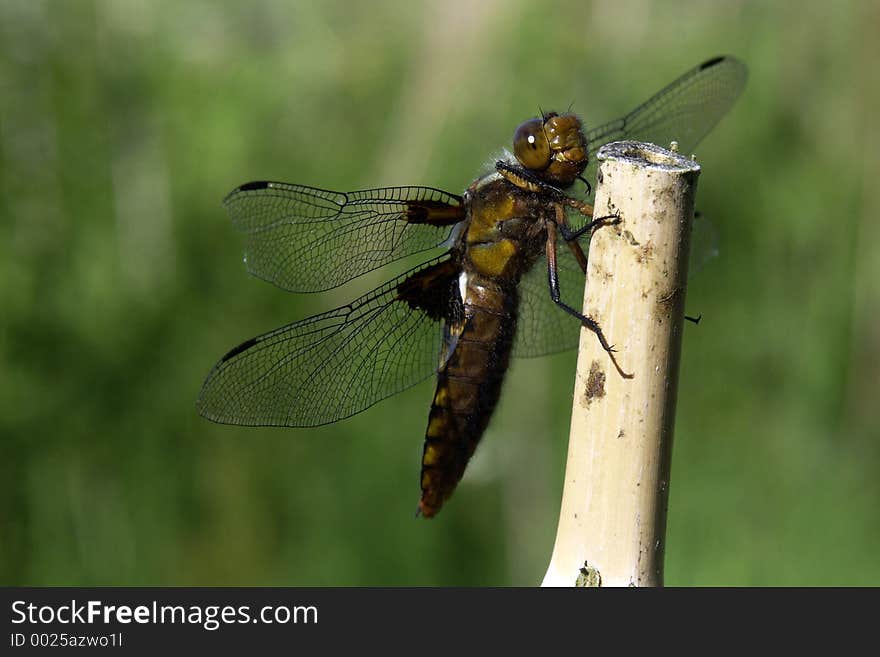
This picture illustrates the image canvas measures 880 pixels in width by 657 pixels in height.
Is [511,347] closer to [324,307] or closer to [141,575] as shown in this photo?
[324,307]

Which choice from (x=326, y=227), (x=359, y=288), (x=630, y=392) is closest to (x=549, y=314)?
(x=326, y=227)

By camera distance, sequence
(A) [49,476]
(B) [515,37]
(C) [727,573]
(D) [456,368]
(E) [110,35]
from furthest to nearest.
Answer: (B) [515,37] → (E) [110,35] → (C) [727,573] → (A) [49,476] → (D) [456,368]

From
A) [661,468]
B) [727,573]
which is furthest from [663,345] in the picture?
[727,573]

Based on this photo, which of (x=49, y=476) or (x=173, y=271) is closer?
(x=49, y=476)

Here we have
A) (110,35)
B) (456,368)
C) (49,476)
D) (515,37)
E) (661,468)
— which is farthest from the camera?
(515,37)

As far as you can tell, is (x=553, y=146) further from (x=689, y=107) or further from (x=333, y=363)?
(x=333, y=363)

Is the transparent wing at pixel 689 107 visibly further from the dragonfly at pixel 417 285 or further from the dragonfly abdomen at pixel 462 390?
the dragonfly abdomen at pixel 462 390

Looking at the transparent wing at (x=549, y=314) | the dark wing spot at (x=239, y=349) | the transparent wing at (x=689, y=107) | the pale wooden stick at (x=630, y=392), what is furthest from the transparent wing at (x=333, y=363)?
the pale wooden stick at (x=630, y=392)

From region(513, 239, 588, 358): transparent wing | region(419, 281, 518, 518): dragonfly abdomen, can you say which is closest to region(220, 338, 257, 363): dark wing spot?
region(419, 281, 518, 518): dragonfly abdomen
